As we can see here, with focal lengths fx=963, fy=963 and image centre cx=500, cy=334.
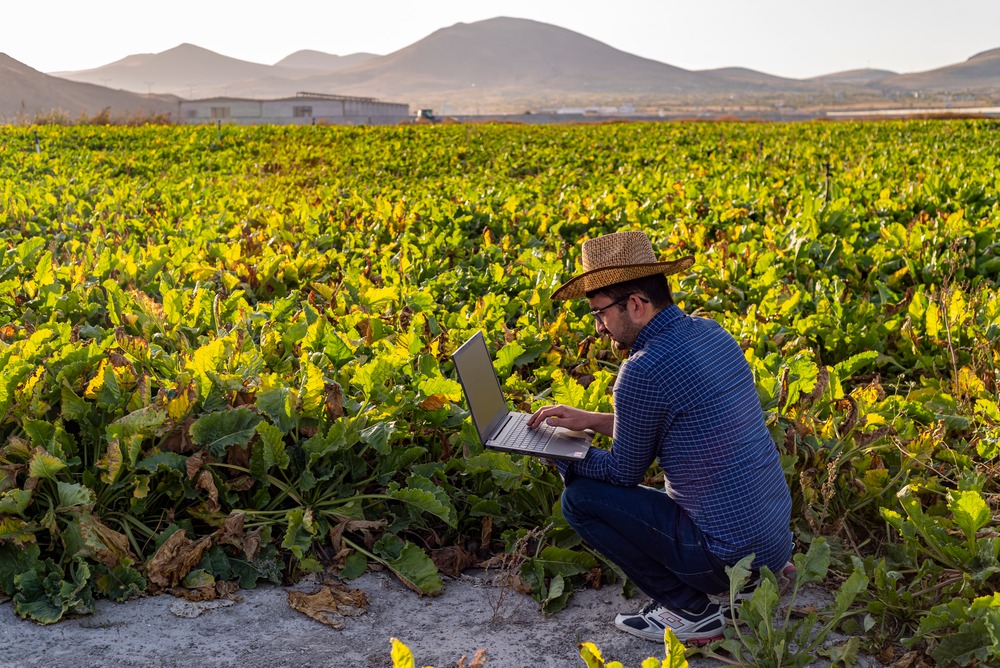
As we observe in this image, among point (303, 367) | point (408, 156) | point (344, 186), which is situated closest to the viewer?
point (303, 367)

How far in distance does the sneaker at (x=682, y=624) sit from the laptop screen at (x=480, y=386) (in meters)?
0.93

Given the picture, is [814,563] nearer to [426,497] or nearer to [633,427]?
[633,427]

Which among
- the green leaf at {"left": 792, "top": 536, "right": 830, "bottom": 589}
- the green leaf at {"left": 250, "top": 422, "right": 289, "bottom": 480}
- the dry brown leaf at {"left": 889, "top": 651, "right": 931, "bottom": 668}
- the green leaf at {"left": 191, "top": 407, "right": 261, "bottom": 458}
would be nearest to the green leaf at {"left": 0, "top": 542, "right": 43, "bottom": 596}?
the green leaf at {"left": 191, "top": 407, "right": 261, "bottom": 458}

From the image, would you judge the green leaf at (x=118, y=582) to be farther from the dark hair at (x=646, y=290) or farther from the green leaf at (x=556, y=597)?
the dark hair at (x=646, y=290)

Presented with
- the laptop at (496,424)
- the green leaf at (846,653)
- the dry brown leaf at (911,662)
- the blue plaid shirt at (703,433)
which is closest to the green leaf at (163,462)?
the laptop at (496,424)

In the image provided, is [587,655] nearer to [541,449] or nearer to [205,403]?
[541,449]

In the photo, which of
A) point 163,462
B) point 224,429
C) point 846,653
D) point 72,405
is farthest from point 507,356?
point 846,653

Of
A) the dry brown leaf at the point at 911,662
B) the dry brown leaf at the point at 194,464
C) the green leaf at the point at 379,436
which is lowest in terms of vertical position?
the dry brown leaf at the point at 911,662

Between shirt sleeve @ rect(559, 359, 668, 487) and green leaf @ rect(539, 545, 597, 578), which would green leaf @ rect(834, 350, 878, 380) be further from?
shirt sleeve @ rect(559, 359, 668, 487)

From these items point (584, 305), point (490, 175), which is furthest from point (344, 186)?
point (584, 305)

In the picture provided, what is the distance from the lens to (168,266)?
24.8ft

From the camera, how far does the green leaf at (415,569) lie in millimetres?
4043

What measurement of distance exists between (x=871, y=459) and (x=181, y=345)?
357 cm

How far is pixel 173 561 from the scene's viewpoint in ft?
12.9
